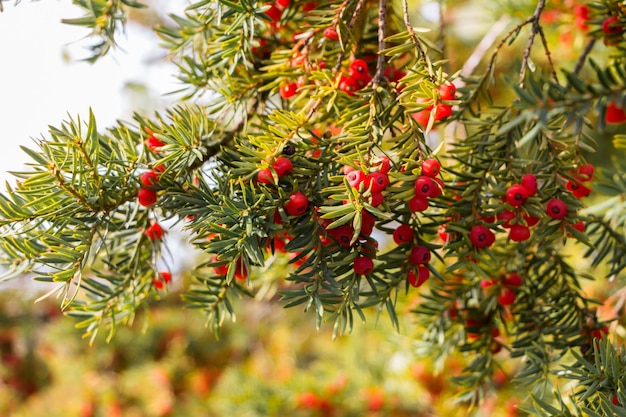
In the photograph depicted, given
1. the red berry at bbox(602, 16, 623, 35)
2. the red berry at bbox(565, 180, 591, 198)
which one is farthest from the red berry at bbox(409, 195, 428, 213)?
the red berry at bbox(602, 16, 623, 35)

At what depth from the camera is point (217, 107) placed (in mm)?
721

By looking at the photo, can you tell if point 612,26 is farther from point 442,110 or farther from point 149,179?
point 149,179

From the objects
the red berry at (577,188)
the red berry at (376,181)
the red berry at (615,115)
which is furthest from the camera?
the red berry at (615,115)

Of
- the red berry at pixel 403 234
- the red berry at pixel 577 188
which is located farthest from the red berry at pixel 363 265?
the red berry at pixel 577 188

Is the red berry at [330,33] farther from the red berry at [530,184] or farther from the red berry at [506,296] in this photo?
the red berry at [506,296]

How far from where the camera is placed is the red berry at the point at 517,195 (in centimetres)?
57

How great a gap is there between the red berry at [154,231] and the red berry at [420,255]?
0.34m

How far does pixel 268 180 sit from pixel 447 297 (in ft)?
1.38

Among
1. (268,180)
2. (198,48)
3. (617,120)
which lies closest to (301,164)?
(268,180)

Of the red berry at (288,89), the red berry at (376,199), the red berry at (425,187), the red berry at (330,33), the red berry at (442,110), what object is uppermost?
the red berry at (330,33)

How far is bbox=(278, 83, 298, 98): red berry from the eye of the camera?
692mm

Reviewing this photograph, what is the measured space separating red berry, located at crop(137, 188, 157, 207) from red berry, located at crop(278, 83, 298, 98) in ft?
0.74

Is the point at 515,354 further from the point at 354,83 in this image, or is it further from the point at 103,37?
the point at 103,37

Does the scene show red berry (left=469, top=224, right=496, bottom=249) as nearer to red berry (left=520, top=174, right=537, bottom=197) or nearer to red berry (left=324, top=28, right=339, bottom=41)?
red berry (left=520, top=174, right=537, bottom=197)
